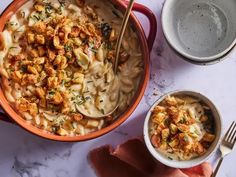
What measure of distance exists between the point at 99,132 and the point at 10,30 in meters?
0.42

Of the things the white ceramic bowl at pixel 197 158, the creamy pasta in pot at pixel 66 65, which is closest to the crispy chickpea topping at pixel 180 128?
the white ceramic bowl at pixel 197 158

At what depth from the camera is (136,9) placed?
5.44 feet

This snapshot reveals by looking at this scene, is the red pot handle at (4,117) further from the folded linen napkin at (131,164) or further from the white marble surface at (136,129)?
the folded linen napkin at (131,164)

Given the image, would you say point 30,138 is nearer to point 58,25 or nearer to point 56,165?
point 56,165

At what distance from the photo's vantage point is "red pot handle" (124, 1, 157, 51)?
1651 millimetres

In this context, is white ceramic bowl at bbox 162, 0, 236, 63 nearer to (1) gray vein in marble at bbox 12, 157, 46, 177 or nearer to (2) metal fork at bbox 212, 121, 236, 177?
(2) metal fork at bbox 212, 121, 236, 177

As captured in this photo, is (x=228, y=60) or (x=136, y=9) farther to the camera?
(x=228, y=60)

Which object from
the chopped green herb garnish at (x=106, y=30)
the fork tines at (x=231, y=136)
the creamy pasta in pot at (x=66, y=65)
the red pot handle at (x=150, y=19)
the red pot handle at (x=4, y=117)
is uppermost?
the red pot handle at (x=150, y=19)

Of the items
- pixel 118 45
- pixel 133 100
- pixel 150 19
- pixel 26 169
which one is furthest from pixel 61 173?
pixel 150 19

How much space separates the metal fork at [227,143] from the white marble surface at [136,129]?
0.05 meters

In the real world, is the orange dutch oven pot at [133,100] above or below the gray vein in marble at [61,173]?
above

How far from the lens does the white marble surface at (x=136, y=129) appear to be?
1814 mm

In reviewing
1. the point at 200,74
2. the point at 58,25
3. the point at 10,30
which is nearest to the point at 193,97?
the point at 200,74

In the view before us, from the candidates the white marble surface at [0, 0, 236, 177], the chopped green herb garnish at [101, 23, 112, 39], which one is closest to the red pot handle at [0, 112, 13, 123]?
the white marble surface at [0, 0, 236, 177]
